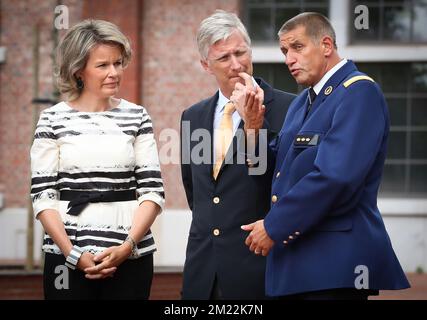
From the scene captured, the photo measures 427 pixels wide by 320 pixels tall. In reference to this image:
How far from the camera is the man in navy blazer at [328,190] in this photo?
2.92 m

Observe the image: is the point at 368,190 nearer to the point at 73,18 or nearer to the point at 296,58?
the point at 296,58

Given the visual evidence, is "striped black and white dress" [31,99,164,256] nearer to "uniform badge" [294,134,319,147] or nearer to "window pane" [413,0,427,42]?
"uniform badge" [294,134,319,147]

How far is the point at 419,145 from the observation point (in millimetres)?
11562

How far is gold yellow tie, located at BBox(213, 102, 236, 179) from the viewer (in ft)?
11.7

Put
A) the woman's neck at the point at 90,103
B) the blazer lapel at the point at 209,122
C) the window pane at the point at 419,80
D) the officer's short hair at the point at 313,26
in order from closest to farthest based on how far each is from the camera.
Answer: the officer's short hair at the point at 313,26 → the woman's neck at the point at 90,103 → the blazer lapel at the point at 209,122 → the window pane at the point at 419,80

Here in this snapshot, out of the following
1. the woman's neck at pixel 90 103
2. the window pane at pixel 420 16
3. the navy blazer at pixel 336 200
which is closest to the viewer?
the navy blazer at pixel 336 200

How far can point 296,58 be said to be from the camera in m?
3.15

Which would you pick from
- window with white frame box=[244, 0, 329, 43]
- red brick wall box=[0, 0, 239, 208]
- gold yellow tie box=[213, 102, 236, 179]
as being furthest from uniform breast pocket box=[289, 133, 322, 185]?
window with white frame box=[244, 0, 329, 43]

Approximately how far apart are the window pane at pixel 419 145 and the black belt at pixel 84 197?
8815mm

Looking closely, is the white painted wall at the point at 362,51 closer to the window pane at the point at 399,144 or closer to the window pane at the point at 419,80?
the window pane at the point at 419,80

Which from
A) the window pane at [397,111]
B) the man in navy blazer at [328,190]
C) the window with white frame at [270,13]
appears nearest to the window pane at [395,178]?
the window pane at [397,111]

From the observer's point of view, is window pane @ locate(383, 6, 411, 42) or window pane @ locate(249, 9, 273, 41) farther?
window pane @ locate(249, 9, 273, 41)
